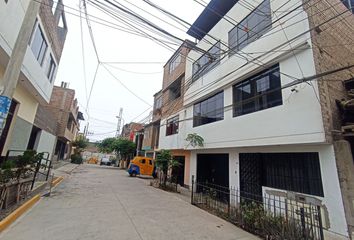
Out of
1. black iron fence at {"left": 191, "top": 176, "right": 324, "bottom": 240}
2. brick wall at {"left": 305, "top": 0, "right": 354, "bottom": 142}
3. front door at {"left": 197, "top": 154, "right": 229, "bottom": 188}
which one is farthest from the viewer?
front door at {"left": 197, "top": 154, "right": 229, "bottom": 188}

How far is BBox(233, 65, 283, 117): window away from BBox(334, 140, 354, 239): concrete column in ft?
7.19

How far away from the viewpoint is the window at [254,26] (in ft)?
24.8

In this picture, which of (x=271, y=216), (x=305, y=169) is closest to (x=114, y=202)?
(x=271, y=216)

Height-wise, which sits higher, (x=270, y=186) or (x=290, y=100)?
(x=290, y=100)

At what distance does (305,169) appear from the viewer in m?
5.85

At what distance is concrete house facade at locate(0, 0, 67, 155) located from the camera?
16.1 feet

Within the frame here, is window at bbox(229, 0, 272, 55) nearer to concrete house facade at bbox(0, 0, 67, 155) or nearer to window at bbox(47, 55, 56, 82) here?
concrete house facade at bbox(0, 0, 67, 155)

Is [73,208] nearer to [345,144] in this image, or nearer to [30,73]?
[30,73]

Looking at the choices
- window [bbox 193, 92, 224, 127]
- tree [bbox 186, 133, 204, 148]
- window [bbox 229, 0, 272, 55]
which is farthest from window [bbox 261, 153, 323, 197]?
window [bbox 229, 0, 272, 55]

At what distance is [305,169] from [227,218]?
3.04 m

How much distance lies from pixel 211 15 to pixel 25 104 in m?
12.4

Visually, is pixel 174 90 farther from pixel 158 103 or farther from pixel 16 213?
pixel 16 213

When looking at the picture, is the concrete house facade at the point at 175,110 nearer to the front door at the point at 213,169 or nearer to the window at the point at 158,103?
the front door at the point at 213,169

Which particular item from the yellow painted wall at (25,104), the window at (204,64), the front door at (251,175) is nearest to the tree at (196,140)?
the front door at (251,175)
